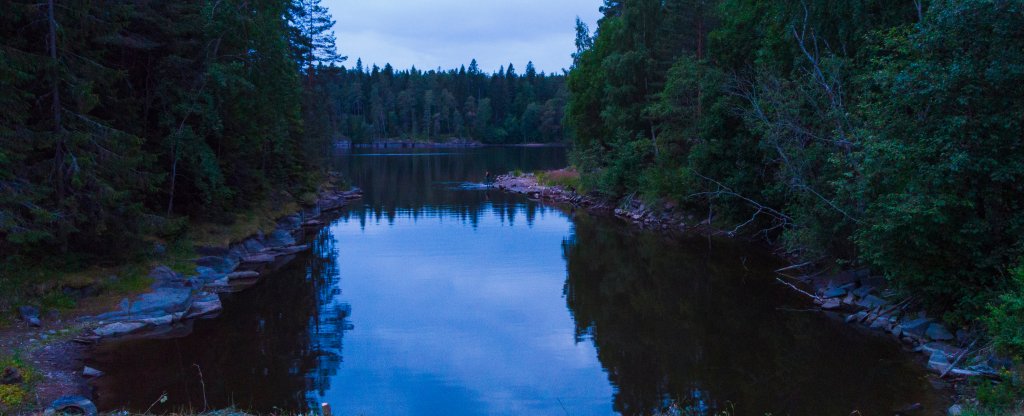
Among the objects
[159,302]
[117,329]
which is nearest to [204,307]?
[159,302]

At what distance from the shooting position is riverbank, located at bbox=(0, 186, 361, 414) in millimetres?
12695

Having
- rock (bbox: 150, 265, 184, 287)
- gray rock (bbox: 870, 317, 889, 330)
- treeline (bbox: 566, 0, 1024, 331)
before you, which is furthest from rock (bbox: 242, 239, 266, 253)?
gray rock (bbox: 870, 317, 889, 330)

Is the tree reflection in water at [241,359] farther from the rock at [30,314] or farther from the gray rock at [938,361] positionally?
the gray rock at [938,361]

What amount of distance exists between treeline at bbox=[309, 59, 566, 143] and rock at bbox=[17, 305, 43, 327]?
4649 inches

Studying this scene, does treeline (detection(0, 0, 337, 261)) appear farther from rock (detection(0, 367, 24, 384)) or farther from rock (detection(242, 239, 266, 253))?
rock (detection(0, 367, 24, 384))

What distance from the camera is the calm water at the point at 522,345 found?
44.1 feet

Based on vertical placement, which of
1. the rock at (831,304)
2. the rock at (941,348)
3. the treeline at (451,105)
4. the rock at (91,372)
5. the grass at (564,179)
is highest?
the treeline at (451,105)

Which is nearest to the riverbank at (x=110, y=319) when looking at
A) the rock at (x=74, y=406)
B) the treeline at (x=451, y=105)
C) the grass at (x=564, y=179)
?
the rock at (x=74, y=406)

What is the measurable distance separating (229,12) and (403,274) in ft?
35.7

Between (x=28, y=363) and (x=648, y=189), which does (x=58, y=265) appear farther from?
(x=648, y=189)

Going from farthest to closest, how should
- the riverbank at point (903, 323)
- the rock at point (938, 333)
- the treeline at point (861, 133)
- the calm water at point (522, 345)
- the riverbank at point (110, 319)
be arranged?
1. the rock at point (938, 333)
2. the calm water at point (522, 345)
3. the treeline at point (861, 133)
4. the riverbank at point (903, 323)
5. the riverbank at point (110, 319)

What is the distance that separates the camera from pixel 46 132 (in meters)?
16.3

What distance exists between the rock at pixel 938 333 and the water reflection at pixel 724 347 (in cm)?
84

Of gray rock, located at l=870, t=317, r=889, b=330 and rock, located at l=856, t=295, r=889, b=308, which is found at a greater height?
rock, located at l=856, t=295, r=889, b=308
